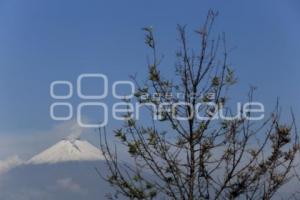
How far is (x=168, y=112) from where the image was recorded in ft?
28.5

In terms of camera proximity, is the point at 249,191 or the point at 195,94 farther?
the point at 195,94

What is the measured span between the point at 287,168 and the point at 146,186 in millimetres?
2128

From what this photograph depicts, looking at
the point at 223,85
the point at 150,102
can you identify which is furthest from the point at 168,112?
the point at 223,85

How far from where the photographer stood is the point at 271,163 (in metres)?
8.39

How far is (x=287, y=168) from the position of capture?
847cm

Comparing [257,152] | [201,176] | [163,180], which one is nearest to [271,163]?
[257,152]

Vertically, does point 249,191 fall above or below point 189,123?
below

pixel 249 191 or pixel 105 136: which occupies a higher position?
pixel 105 136

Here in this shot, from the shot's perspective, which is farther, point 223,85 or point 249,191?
point 223,85

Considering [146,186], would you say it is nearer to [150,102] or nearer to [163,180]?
[163,180]

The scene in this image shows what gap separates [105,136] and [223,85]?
6.59ft

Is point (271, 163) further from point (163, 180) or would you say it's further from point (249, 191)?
point (163, 180)

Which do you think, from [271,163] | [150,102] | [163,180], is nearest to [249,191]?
[271,163]

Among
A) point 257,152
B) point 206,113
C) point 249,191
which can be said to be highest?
point 206,113
